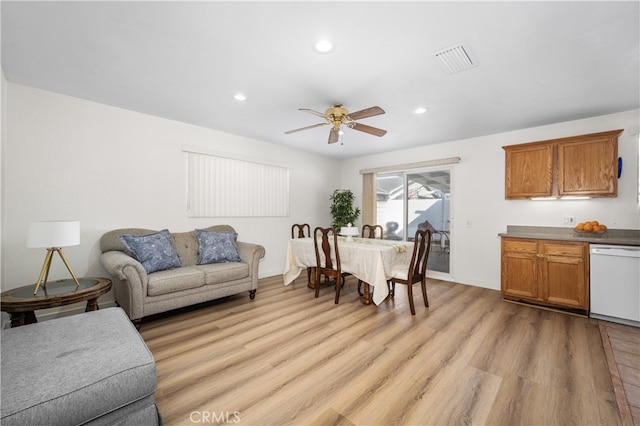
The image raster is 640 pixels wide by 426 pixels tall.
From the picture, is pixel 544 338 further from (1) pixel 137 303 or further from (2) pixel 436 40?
(1) pixel 137 303

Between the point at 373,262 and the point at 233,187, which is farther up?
the point at 233,187

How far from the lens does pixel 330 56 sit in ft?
7.23

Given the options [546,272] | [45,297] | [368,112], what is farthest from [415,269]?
[45,297]

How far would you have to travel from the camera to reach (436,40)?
6.56 feet

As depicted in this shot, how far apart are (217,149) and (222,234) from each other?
1440 millimetres

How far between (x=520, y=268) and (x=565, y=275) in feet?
1.45

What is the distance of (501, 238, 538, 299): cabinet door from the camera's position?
3449mm

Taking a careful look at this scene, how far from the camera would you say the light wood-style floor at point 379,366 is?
162cm

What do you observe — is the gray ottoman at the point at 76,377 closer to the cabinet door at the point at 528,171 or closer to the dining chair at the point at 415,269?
the dining chair at the point at 415,269

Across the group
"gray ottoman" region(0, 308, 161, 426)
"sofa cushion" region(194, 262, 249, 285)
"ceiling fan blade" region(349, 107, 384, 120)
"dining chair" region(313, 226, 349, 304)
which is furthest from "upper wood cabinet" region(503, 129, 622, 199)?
"gray ottoman" region(0, 308, 161, 426)

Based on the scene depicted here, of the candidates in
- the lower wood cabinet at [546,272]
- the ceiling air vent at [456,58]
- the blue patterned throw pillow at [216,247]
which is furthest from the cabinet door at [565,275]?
the blue patterned throw pillow at [216,247]

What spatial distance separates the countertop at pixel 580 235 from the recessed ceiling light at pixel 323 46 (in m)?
3.39

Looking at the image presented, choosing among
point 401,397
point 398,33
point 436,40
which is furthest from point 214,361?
point 436,40

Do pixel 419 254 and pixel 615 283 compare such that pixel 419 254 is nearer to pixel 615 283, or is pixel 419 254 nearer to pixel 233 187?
pixel 615 283
